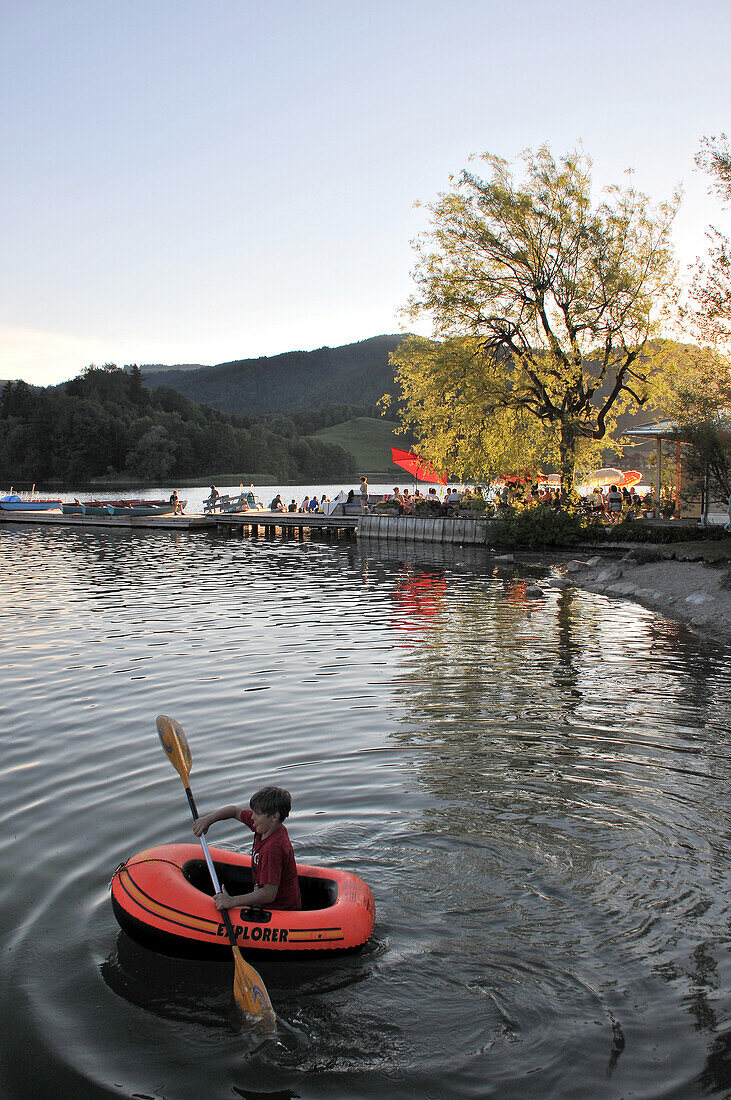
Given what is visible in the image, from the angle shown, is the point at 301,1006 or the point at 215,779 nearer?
the point at 301,1006

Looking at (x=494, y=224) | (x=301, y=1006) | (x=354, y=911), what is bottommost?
(x=301, y=1006)

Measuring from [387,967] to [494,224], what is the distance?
111 ft

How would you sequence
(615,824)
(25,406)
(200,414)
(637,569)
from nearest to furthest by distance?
(615,824) → (637,569) → (25,406) → (200,414)

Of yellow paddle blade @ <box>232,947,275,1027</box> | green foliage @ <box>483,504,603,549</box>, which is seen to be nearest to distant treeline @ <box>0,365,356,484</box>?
green foliage @ <box>483,504,603,549</box>

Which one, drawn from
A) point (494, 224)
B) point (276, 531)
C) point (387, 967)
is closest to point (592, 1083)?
point (387, 967)

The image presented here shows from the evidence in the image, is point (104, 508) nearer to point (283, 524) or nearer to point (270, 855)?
point (283, 524)

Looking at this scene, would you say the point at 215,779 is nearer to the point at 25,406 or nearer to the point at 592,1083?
the point at 592,1083

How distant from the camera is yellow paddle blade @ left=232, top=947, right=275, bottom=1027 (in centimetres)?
505

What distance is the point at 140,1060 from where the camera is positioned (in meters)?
4.74

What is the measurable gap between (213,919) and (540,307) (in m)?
33.1

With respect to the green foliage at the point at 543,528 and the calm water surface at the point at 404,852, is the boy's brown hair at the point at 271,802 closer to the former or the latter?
the calm water surface at the point at 404,852

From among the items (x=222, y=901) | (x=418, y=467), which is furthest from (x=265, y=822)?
(x=418, y=467)

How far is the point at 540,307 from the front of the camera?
3516 centimetres

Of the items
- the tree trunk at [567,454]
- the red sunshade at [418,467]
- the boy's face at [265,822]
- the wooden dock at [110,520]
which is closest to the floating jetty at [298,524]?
the wooden dock at [110,520]
